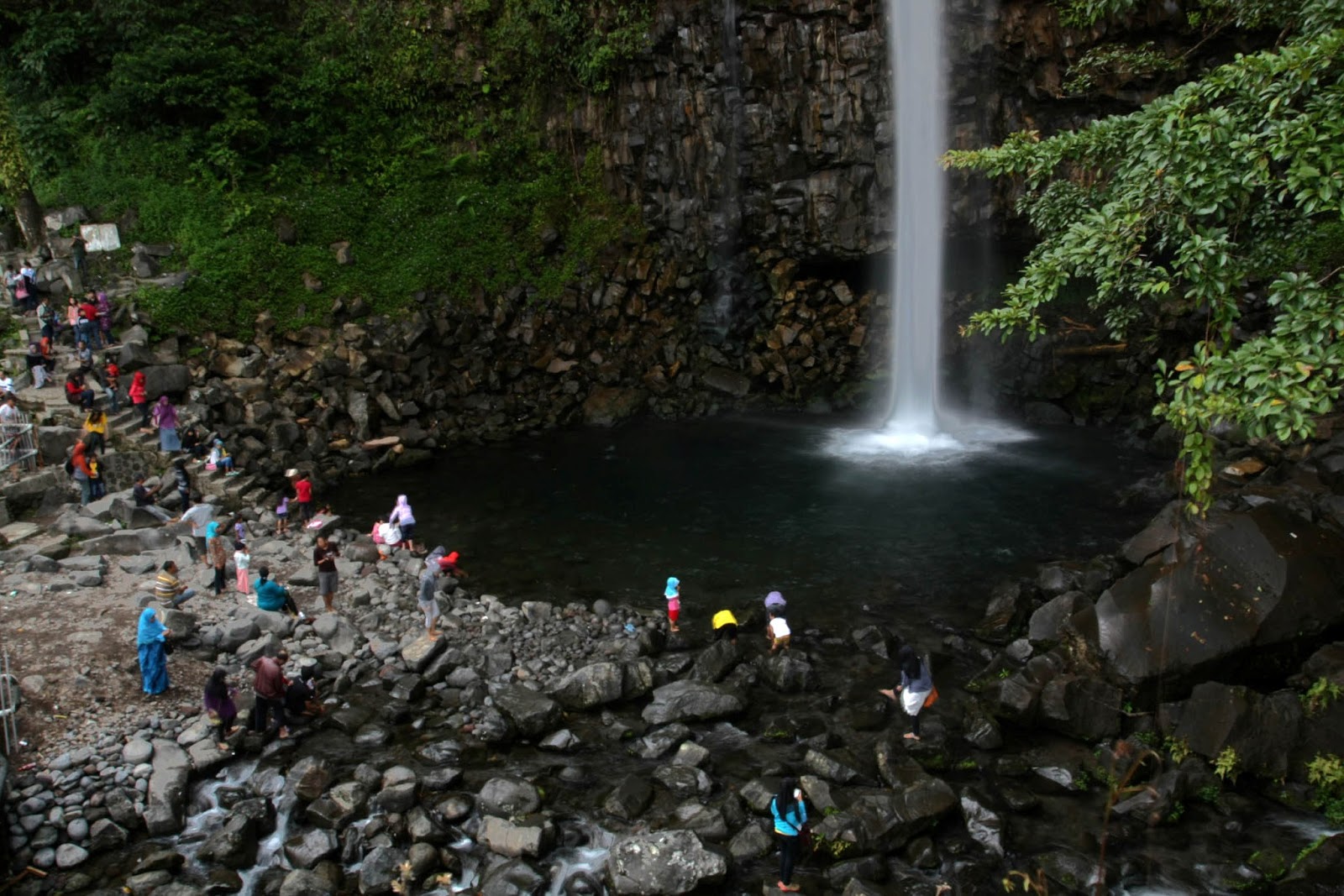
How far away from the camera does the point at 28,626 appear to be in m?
15.2

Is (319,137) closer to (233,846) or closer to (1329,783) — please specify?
(233,846)

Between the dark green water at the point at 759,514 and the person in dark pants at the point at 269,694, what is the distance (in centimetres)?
588

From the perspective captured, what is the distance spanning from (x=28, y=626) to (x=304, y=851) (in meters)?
7.60

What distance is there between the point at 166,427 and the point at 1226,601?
23183mm

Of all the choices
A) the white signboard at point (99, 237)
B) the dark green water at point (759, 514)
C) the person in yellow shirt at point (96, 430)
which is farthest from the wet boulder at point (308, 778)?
the white signboard at point (99, 237)

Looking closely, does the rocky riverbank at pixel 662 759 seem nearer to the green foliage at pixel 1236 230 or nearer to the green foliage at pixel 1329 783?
the green foliage at pixel 1329 783

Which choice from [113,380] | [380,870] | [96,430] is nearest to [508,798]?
[380,870]

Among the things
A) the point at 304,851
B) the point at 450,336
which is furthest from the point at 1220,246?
the point at 450,336

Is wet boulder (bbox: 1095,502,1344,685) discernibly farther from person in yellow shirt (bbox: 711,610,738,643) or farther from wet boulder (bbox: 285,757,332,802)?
wet boulder (bbox: 285,757,332,802)

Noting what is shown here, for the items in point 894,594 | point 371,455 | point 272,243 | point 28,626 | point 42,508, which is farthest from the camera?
point 272,243

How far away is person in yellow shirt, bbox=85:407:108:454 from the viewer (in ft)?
69.6

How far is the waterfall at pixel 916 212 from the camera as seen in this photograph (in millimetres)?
29656

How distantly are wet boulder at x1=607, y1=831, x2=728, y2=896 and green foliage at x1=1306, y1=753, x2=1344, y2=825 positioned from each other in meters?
7.79

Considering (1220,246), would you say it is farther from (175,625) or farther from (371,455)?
(371,455)
